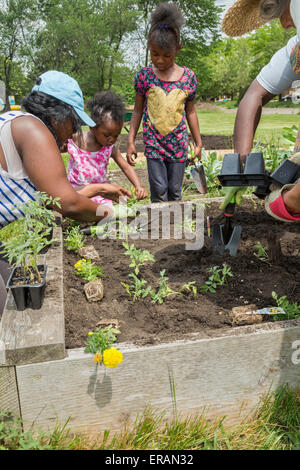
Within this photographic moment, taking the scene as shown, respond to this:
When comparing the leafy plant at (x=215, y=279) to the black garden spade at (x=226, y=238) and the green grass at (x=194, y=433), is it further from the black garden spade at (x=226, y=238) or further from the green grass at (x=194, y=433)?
the green grass at (x=194, y=433)

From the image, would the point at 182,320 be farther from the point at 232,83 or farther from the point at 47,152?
the point at 232,83

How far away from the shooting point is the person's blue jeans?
3.58 meters

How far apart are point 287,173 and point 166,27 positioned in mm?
2237

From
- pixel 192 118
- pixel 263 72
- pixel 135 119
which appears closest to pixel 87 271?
pixel 263 72

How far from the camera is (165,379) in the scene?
138 centimetres

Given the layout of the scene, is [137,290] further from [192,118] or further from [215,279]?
[192,118]

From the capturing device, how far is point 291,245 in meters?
2.43

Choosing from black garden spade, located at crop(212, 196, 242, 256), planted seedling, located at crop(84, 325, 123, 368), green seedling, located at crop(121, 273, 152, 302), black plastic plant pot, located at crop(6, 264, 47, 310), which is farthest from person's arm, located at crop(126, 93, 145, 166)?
planted seedling, located at crop(84, 325, 123, 368)

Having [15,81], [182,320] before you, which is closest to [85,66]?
[15,81]

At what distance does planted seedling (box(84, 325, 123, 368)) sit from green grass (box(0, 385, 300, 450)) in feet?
0.89

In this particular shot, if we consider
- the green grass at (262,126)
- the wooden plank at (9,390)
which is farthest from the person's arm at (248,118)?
the green grass at (262,126)

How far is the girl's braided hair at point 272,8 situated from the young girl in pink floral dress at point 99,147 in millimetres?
1459

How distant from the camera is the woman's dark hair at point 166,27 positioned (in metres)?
3.20

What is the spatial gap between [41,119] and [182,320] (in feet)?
4.45
